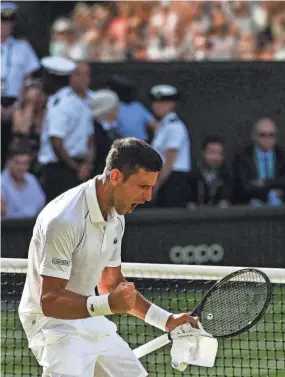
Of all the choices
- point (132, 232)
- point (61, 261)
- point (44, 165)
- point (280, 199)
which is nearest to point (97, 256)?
point (61, 261)

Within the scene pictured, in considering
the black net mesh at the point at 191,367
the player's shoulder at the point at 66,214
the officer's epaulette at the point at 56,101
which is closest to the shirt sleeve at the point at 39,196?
the officer's epaulette at the point at 56,101

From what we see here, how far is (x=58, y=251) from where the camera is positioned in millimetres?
4980

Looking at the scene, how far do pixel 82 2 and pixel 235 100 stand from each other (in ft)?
9.69

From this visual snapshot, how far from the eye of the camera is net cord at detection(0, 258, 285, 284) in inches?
252

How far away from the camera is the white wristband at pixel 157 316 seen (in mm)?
5461

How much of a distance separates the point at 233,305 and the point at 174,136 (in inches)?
260

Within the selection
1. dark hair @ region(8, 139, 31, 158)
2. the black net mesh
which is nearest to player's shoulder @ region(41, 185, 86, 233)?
the black net mesh

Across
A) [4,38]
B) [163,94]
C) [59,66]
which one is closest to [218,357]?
[163,94]

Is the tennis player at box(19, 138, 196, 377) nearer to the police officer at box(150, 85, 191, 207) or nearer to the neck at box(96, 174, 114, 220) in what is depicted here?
the neck at box(96, 174, 114, 220)

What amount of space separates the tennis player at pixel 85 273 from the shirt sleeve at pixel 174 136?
664cm

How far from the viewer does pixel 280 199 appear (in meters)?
12.5

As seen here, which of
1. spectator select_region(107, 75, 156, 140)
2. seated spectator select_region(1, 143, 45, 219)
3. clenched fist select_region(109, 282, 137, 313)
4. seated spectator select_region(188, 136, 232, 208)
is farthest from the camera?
seated spectator select_region(188, 136, 232, 208)

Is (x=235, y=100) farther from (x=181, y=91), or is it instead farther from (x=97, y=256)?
(x=97, y=256)

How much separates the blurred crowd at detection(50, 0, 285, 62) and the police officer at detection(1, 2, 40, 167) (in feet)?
4.77
